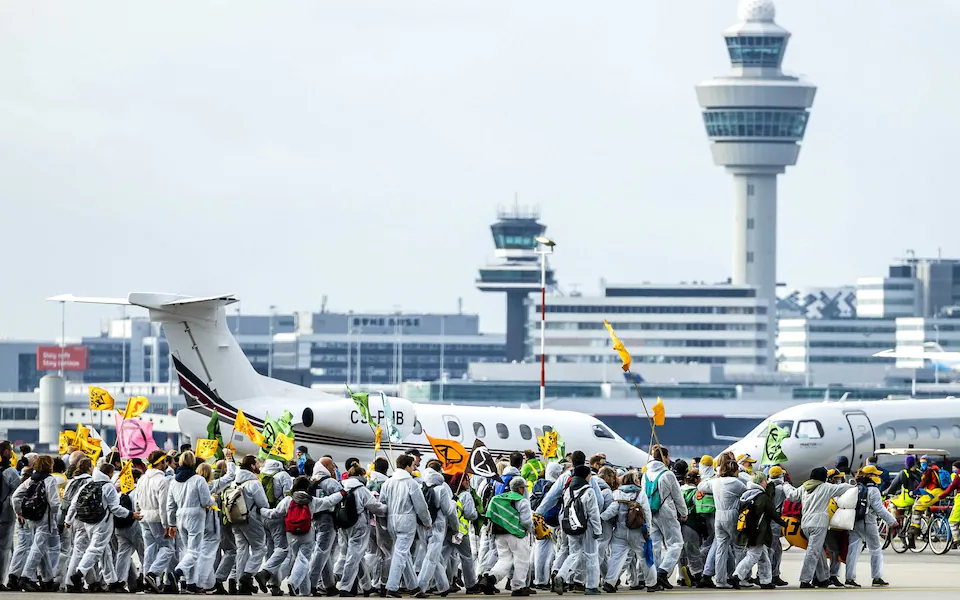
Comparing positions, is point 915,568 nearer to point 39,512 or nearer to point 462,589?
point 462,589

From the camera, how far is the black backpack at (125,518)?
25828 millimetres

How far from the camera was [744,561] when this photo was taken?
2689cm

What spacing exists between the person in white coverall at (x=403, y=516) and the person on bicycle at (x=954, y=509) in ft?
44.4

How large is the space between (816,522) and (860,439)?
65.5 ft

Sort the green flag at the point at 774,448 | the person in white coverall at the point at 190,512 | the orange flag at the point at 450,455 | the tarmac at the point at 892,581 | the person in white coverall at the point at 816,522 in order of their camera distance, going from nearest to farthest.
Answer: the person in white coverall at the point at 190,512 → the tarmac at the point at 892,581 → the person in white coverall at the point at 816,522 → the orange flag at the point at 450,455 → the green flag at the point at 774,448

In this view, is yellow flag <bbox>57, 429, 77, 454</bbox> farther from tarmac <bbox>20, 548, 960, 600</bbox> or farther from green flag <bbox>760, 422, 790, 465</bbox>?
green flag <bbox>760, 422, 790, 465</bbox>

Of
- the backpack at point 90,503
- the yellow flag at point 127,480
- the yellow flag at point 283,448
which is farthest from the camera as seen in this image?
the yellow flag at point 283,448

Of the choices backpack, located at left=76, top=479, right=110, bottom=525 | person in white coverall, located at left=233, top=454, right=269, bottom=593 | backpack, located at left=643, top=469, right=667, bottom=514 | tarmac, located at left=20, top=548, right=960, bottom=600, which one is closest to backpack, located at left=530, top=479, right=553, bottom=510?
backpack, located at left=643, top=469, right=667, bottom=514

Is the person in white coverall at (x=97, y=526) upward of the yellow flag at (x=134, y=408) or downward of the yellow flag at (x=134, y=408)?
downward

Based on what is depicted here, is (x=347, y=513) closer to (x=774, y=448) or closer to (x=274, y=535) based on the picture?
(x=274, y=535)

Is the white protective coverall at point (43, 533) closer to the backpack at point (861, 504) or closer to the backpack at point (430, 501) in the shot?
the backpack at point (430, 501)

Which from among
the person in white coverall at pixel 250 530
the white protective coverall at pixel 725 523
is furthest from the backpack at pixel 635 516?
the person in white coverall at pixel 250 530

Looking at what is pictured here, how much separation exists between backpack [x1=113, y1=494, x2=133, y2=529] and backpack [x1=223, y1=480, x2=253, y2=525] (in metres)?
1.45

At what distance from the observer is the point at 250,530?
25766 mm
